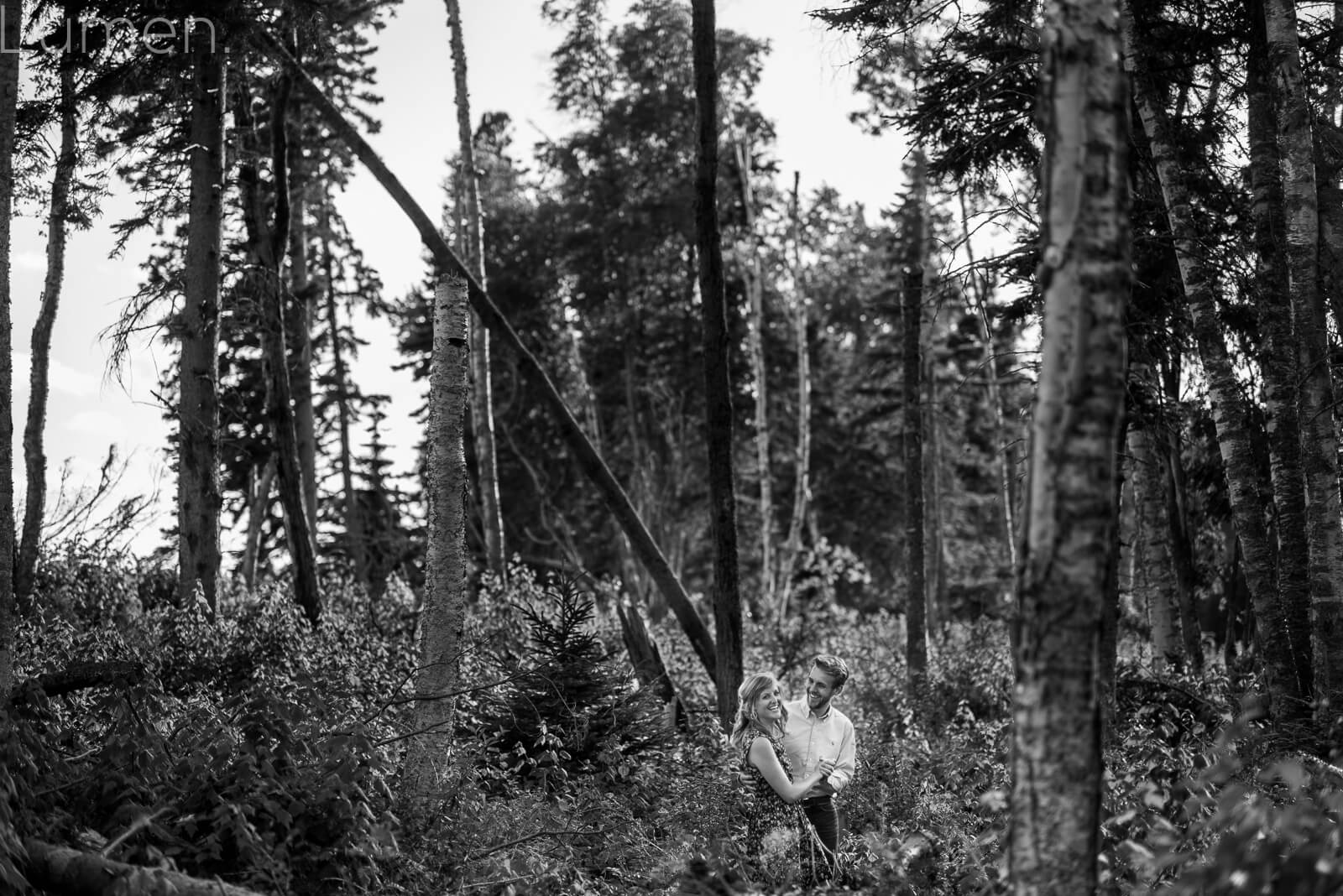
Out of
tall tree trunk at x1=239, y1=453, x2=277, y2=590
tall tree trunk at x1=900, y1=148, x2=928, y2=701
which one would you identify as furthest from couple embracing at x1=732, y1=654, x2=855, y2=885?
tall tree trunk at x1=239, y1=453, x2=277, y2=590

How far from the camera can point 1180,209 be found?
10.1 metres

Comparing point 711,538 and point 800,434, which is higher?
point 800,434

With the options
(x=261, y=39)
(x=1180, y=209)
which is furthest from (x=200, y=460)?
(x=1180, y=209)

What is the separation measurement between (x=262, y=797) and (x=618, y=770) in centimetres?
412

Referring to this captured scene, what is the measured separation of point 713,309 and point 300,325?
11423 millimetres

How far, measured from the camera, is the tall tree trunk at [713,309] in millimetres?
11406

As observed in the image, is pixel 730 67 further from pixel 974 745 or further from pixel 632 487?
pixel 974 745

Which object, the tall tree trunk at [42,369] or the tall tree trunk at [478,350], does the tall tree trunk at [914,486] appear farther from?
the tall tree trunk at [42,369]

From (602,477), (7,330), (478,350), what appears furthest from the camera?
(478,350)

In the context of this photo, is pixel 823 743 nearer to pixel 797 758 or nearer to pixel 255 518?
pixel 797 758

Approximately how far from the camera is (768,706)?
651cm

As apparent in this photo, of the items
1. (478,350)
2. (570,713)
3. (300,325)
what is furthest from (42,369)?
(570,713)

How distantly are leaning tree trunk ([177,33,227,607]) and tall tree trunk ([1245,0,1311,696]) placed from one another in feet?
36.1

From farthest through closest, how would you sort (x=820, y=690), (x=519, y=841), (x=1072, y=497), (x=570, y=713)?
(x=570, y=713)
(x=820, y=690)
(x=519, y=841)
(x=1072, y=497)
